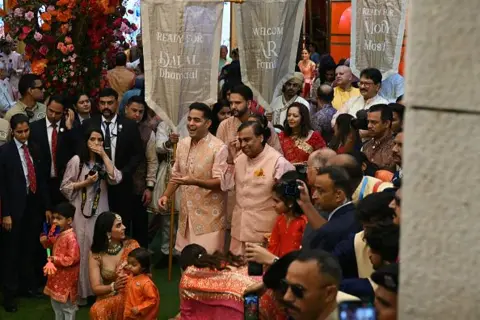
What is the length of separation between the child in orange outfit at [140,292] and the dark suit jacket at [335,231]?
1.86m

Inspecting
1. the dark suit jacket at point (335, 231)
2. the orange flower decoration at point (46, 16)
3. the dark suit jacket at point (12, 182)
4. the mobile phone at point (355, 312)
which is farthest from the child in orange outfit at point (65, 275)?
the mobile phone at point (355, 312)

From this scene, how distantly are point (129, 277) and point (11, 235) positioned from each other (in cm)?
181

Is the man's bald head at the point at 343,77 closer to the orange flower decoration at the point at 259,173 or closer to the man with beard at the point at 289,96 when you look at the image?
the man with beard at the point at 289,96

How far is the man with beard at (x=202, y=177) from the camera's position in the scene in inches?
304

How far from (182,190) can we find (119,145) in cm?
80

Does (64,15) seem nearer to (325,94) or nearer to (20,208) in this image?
(20,208)

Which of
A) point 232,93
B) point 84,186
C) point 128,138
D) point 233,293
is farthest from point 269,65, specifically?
point 233,293

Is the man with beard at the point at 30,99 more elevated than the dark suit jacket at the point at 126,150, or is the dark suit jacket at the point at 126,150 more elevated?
the man with beard at the point at 30,99

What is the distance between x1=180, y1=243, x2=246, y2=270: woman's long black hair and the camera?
6340 millimetres

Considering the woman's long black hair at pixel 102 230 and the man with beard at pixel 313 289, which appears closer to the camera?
the man with beard at pixel 313 289

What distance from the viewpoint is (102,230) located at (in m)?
7.28

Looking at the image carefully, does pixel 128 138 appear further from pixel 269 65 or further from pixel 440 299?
pixel 440 299

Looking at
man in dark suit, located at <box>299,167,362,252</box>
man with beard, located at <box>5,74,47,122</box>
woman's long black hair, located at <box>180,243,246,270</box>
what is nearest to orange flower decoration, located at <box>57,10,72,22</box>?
man with beard, located at <box>5,74,47,122</box>

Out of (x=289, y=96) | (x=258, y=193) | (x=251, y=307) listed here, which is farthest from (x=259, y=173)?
Answer: (x=289, y=96)
